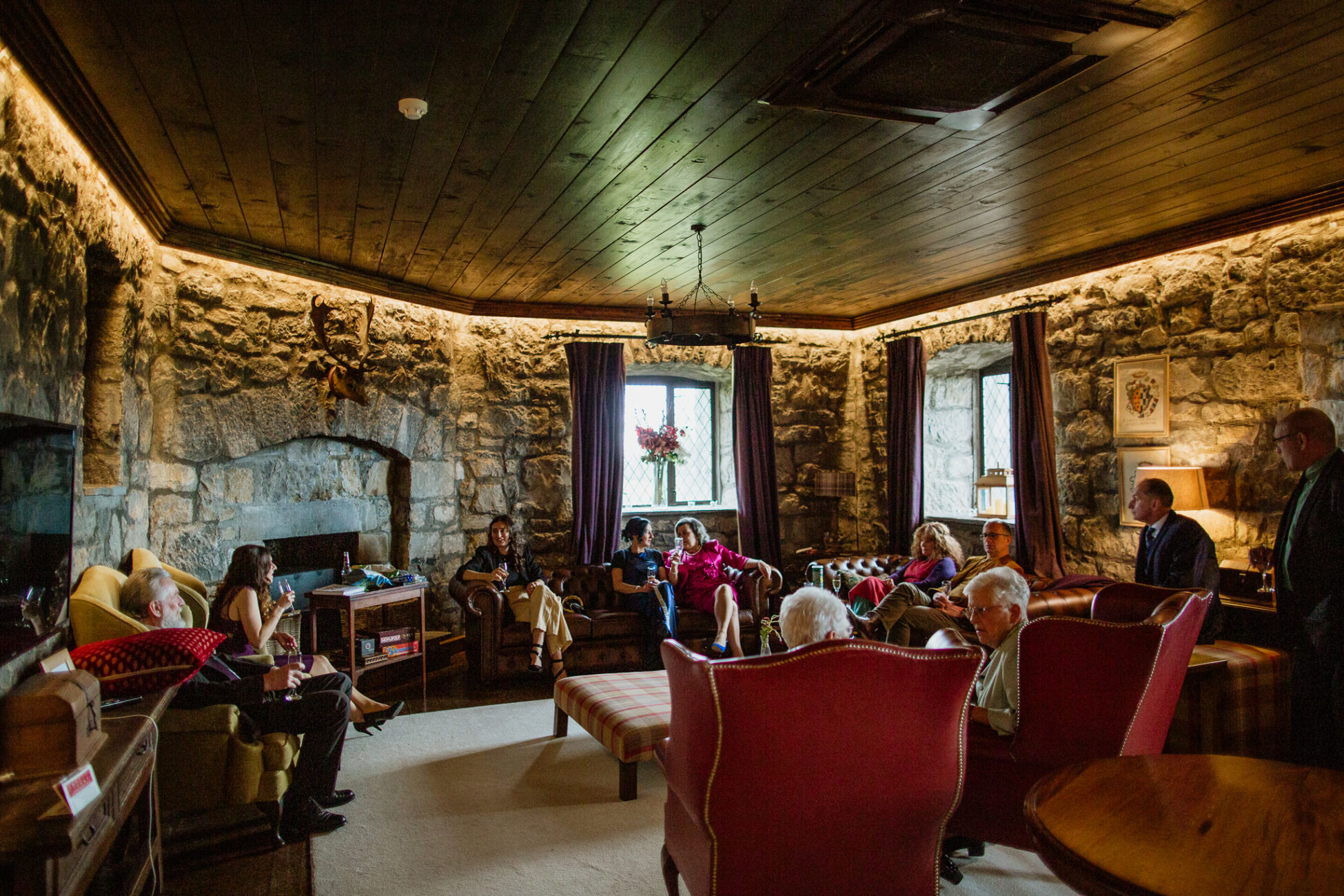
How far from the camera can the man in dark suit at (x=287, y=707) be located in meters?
2.94

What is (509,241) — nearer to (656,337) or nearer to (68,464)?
(656,337)

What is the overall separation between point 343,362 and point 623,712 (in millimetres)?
3318

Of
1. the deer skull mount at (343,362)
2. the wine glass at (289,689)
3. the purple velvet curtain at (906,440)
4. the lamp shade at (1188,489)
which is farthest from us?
the purple velvet curtain at (906,440)

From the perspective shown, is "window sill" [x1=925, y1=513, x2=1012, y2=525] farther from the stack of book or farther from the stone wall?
the stack of book

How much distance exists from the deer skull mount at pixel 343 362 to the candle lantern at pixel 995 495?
4569mm

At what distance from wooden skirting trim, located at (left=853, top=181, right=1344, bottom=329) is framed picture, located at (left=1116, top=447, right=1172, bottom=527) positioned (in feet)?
3.93

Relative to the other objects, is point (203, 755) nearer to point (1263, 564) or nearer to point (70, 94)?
point (70, 94)

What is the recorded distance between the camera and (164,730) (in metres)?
2.73

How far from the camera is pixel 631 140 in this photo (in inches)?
125

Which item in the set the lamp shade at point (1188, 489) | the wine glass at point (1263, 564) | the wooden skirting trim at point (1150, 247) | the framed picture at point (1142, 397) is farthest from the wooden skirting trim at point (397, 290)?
the wine glass at point (1263, 564)

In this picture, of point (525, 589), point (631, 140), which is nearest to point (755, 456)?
point (525, 589)

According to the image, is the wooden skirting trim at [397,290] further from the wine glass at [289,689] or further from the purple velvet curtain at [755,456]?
the wine glass at [289,689]

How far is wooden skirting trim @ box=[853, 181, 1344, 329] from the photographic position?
13.2 ft

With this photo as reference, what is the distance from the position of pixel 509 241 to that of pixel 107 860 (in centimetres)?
344
